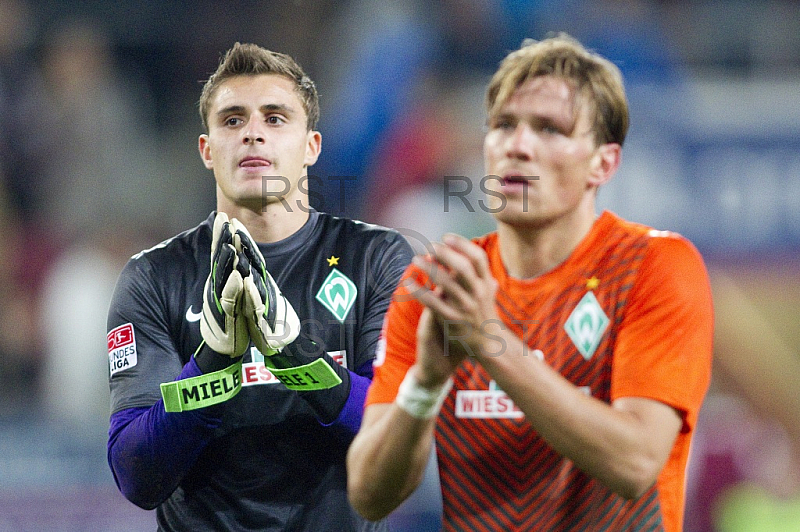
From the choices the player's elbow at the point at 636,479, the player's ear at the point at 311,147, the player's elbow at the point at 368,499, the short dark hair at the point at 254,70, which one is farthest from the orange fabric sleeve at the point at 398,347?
the short dark hair at the point at 254,70

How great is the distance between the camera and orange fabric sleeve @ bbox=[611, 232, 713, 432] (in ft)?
7.98

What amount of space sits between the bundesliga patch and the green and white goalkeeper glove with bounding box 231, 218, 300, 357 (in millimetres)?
567

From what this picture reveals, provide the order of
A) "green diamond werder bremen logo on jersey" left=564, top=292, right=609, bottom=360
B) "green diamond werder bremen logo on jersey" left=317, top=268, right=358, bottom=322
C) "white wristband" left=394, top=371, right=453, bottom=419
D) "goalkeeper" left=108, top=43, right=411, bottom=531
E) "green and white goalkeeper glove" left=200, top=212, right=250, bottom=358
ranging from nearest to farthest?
"white wristband" left=394, top=371, right=453, bottom=419
"green diamond werder bremen logo on jersey" left=564, top=292, right=609, bottom=360
"green and white goalkeeper glove" left=200, top=212, right=250, bottom=358
"goalkeeper" left=108, top=43, right=411, bottom=531
"green diamond werder bremen logo on jersey" left=317, top=268, right=358, bottom=322

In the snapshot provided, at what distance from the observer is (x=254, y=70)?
3.69 meters

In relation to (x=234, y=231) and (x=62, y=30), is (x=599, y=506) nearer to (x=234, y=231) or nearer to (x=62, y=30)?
(x=234, y=231)

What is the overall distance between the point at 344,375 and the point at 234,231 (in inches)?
22.3

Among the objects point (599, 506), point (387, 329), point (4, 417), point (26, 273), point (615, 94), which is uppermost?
point (615, 94)

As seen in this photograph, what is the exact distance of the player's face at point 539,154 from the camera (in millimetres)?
2613

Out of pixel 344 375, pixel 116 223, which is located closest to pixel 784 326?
pixel 116 223

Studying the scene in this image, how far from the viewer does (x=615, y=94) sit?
8.96 feet

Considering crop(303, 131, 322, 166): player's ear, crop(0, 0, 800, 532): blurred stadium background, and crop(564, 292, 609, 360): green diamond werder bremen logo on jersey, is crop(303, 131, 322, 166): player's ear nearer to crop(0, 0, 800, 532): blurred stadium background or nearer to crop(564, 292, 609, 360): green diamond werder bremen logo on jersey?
crop(564, 292, 609, 360): green diamond werder bremen logo on jersey

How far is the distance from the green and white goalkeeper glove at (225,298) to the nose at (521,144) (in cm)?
84

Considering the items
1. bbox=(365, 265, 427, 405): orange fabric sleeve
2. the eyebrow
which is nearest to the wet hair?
bbox=(365, 265, 427, 405): orange fabric sleeve

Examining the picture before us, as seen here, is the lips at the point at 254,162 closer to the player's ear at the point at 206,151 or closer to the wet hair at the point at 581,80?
the player's ear at the point at 206,151
